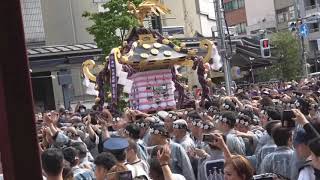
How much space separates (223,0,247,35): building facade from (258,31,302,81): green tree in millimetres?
19229

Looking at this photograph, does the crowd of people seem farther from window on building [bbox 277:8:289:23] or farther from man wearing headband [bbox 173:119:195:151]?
window on building [bbox 277:8:289:23]

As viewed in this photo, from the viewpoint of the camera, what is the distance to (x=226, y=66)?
65.9ft

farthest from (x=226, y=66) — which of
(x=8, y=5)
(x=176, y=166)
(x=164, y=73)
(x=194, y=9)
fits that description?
(x=194, y=9)

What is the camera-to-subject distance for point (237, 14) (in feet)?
217

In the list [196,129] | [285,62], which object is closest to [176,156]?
[196,129]

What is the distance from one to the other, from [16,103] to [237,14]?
2593 inches

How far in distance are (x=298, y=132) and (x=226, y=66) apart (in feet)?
51.4

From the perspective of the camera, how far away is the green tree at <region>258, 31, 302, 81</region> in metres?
42.4

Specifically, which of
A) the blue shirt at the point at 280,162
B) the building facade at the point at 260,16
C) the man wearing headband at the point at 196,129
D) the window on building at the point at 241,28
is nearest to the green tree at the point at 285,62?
the building facade at the point at 260,16

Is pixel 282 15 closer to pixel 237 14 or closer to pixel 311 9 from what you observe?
pixel 311 9

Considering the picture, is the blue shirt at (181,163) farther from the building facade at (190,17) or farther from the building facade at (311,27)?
the building facade at (311,27)

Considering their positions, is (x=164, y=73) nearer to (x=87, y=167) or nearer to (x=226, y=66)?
(x=226, y=66)

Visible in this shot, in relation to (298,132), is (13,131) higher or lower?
higher

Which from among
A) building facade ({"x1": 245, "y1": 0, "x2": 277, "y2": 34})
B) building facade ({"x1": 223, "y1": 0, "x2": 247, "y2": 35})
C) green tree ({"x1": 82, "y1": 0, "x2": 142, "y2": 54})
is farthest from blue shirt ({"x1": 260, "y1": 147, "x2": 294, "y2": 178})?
building facade ({"x1": 223, "y1": 0, "x2": 247, "y2": 35})
